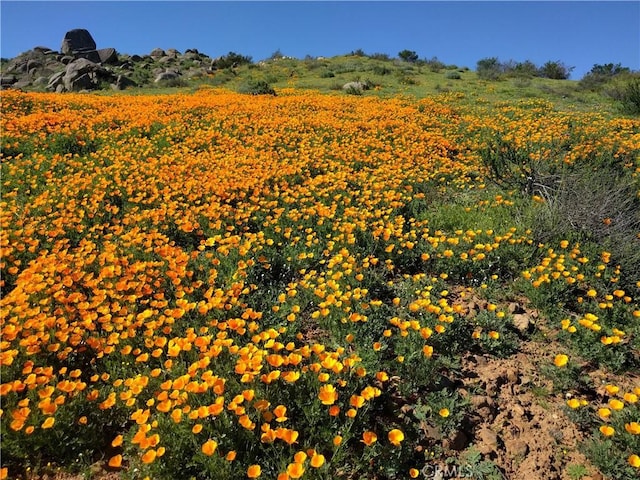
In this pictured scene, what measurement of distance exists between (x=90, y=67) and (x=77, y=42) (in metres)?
21.1

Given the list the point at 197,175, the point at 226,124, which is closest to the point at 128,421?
the point at 197,175

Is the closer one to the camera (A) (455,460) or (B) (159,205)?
(A) (455,460)

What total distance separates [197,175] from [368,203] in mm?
3525

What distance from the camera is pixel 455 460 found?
10.6ft

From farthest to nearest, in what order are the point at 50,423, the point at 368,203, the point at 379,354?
the point at 368,203, the point at 379,354, the point at 50,423

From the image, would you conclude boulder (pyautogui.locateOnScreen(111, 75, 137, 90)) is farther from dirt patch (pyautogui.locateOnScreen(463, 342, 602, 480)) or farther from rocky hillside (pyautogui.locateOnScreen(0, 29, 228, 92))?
dirt patch (pyautogui.locateOnScreen(463, 342, 602, 480))

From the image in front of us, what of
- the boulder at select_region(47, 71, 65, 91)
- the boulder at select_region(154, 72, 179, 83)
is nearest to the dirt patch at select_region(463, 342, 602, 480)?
the boulder at select_region(47, 71, 65, 91)

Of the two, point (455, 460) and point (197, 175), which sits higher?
point (197, 175)

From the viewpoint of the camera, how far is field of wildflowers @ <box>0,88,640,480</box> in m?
3.22

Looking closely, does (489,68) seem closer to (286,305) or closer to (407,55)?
(407,55)

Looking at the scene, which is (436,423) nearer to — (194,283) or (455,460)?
(455,460)

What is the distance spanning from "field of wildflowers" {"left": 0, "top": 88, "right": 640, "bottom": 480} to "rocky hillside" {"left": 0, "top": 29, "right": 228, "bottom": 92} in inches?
828

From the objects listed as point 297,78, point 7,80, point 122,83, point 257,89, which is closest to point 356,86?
point 257,89

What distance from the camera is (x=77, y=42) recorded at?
44719mm
